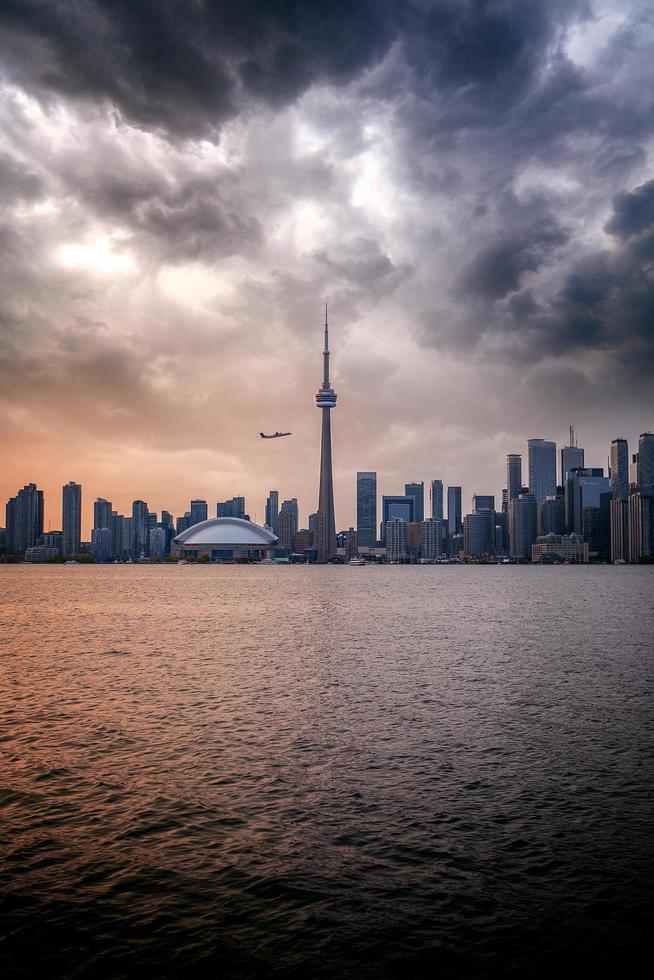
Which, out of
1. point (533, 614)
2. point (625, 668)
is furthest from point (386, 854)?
point (533, 614)

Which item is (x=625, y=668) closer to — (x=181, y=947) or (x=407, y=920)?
(x=407, y=920)

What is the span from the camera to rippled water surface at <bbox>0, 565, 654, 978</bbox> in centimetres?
1323

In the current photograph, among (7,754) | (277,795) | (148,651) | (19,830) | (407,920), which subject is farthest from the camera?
(148,651)

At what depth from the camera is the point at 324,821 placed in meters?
18.9

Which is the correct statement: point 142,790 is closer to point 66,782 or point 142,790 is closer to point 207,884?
point 66,782

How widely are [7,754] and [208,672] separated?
18620 mm

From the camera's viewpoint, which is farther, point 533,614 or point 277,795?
point 533,614

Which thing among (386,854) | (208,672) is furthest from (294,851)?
(208,672)

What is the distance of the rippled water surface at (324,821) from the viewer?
1323 centimetres

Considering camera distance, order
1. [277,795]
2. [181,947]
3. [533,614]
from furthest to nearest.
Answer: [533,614] < [277,795] < [181,947]

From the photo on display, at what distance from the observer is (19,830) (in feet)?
60.3

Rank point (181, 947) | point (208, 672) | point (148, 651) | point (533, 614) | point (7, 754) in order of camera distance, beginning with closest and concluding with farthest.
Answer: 1. point (181, 947)
2. point (7, 754)
3. point (208, 672)
4. point (148, 651)
5. point (533, 614)

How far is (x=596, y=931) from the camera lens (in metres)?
13.7

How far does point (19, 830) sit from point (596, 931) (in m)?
13.0
